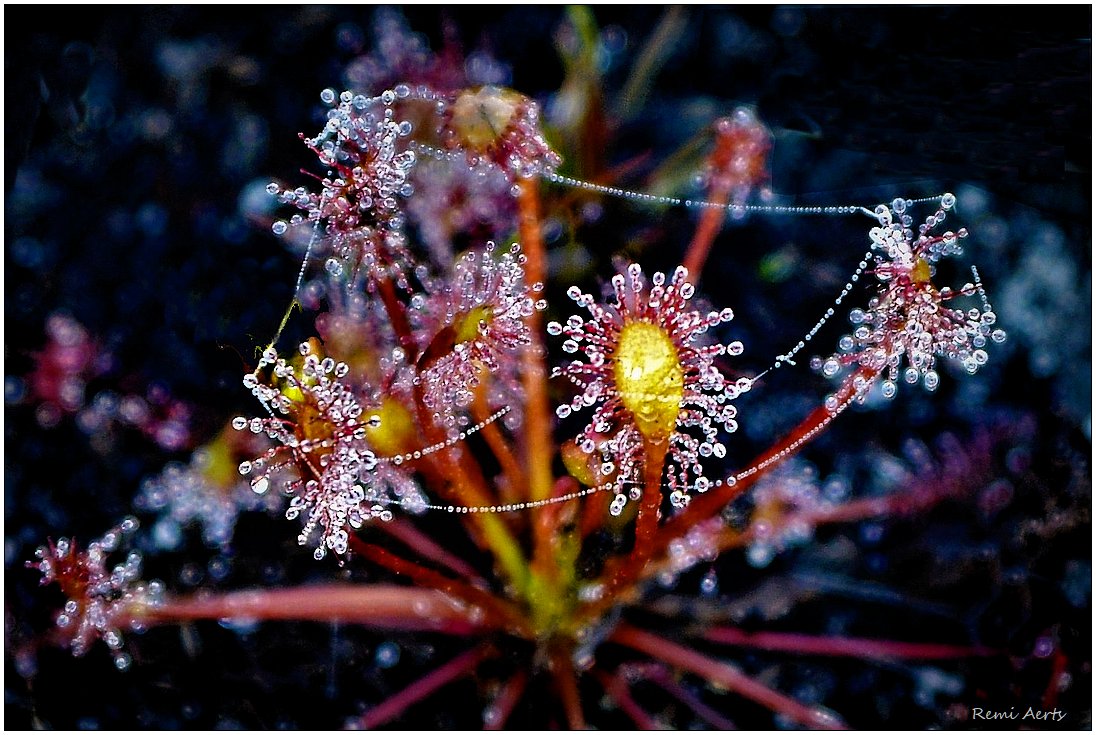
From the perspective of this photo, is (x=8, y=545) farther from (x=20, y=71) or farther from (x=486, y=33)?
(x=486, y=33)

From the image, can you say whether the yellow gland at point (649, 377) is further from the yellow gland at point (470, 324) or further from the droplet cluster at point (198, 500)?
the droplet cluster at point (198, 500)

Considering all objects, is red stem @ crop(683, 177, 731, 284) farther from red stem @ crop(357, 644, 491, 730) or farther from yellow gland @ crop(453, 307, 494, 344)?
red stem @ crop(357, 644, 491, 730)

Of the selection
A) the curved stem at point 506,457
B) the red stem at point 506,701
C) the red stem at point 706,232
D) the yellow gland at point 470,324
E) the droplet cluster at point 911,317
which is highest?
the red stem at point 706,232

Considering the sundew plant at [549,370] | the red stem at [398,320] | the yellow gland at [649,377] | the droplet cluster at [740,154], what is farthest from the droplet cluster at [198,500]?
the droplet cluster at [740,154]

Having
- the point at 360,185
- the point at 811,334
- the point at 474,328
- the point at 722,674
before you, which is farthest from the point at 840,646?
the point at 360,185

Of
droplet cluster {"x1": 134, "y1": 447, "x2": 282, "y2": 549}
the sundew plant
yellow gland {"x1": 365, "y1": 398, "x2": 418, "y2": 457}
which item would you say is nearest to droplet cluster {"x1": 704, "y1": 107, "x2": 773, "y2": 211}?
the sundew plant
